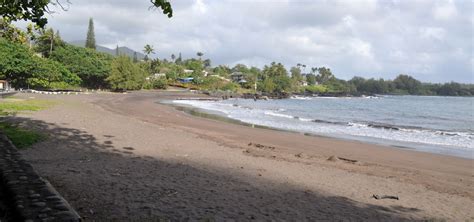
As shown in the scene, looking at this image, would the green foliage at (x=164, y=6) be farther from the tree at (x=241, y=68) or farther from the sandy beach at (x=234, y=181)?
the tree at (x=241, y=68)

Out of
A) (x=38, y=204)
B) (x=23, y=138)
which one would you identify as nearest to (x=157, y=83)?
(x=23, y=138)

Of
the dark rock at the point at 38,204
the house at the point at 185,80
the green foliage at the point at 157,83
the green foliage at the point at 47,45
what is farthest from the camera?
the house at the point at 185,80

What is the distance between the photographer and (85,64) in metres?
77.4

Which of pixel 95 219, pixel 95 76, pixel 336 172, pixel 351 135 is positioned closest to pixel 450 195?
pixel 336 172

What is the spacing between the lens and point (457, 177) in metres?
12.1

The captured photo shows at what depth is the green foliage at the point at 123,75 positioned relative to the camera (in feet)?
258

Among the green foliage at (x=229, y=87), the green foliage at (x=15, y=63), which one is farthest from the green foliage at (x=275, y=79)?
the green foliage at (x=15, y=63)

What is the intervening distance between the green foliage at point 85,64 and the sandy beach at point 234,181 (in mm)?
65837

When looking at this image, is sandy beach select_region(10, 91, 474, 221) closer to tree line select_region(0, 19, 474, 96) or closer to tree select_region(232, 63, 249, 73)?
tree line select_region(0, 19, 474, 96)

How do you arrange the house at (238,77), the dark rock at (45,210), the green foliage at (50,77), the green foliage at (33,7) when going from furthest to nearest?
1. the house at (238,77)
2. the green foliage at (50,77)
3. the green foliage at (33,7)
4. the dark rock at (45,210)

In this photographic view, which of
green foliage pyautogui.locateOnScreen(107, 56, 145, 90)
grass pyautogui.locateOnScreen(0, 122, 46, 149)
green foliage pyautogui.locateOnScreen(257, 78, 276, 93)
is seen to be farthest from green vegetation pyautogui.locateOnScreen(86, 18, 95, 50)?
grass pyautogui.locateOnScreen(0, 122, 46, 149)

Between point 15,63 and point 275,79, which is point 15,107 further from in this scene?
point 275,79

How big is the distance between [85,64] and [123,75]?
734 centimetres

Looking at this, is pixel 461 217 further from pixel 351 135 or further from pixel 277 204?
pixel 351 135
